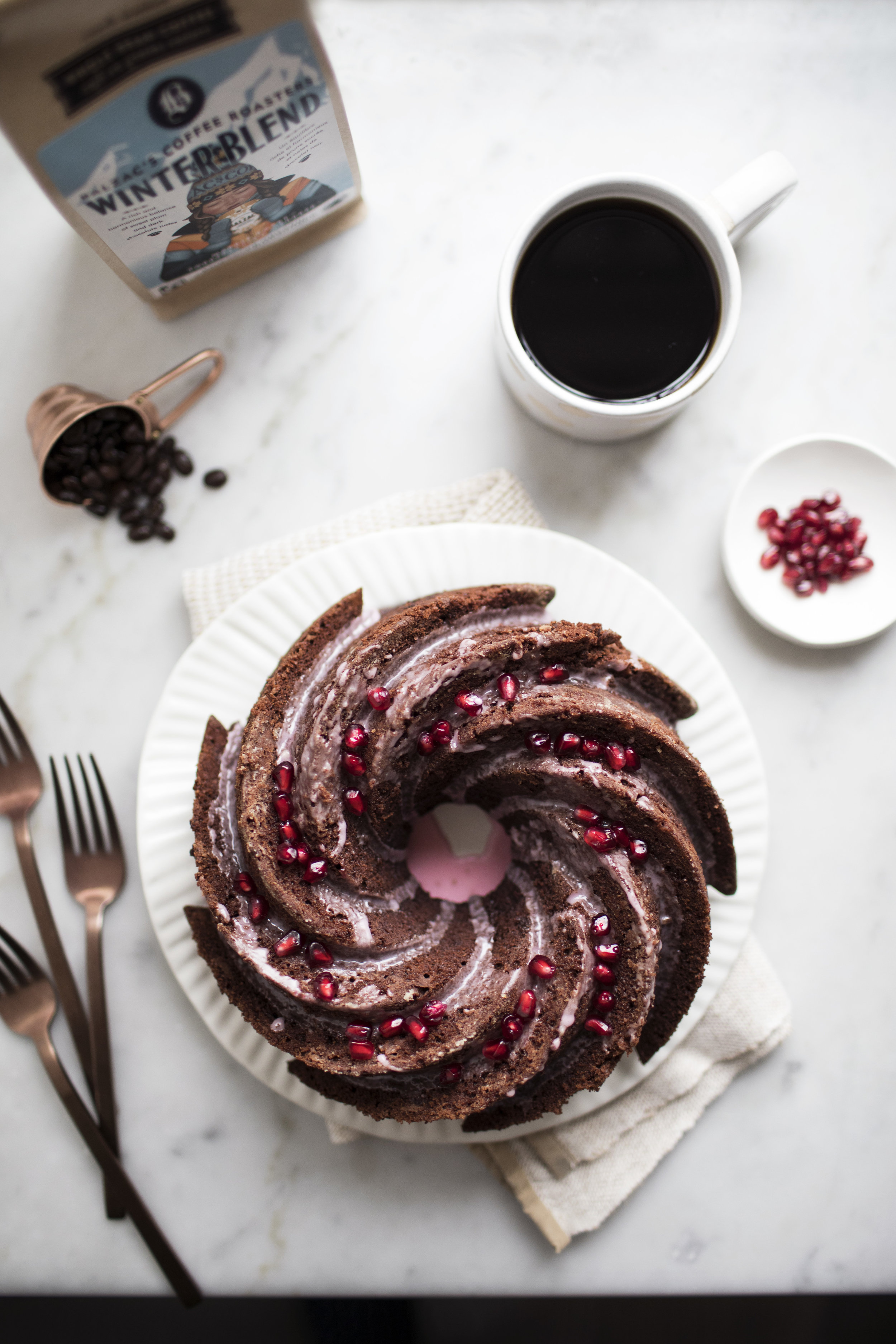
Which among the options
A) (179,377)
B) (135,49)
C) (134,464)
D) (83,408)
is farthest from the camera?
(179,377)

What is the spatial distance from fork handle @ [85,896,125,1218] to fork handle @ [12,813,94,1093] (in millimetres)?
30

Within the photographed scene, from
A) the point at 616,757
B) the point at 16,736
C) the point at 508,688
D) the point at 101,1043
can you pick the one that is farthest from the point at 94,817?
the point at 616,757

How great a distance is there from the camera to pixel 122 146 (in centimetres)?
180

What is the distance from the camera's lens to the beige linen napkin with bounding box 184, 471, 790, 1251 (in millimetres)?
2408

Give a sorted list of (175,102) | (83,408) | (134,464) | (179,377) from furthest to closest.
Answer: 1. (179,377)
2. (134,464)
3. (83,408)
4. (175,102)

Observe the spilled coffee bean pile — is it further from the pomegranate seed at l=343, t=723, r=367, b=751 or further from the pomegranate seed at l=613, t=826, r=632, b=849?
the pomegranate seed at l=613, t=826, r=632, b=849

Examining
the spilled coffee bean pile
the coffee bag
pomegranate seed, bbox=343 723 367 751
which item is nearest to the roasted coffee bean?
the spilled coffee bean pile

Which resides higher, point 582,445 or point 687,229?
point 687,229

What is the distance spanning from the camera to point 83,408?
7.79 ft

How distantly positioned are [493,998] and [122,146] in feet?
7.00

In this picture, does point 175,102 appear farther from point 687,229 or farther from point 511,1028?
point 511,1028

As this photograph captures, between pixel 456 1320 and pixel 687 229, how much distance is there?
3.24 metres

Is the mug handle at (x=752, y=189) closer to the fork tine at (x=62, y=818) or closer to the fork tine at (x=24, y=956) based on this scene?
the fork tine at (x=62, y=818)

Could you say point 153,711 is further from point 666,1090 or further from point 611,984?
point 666,1090
